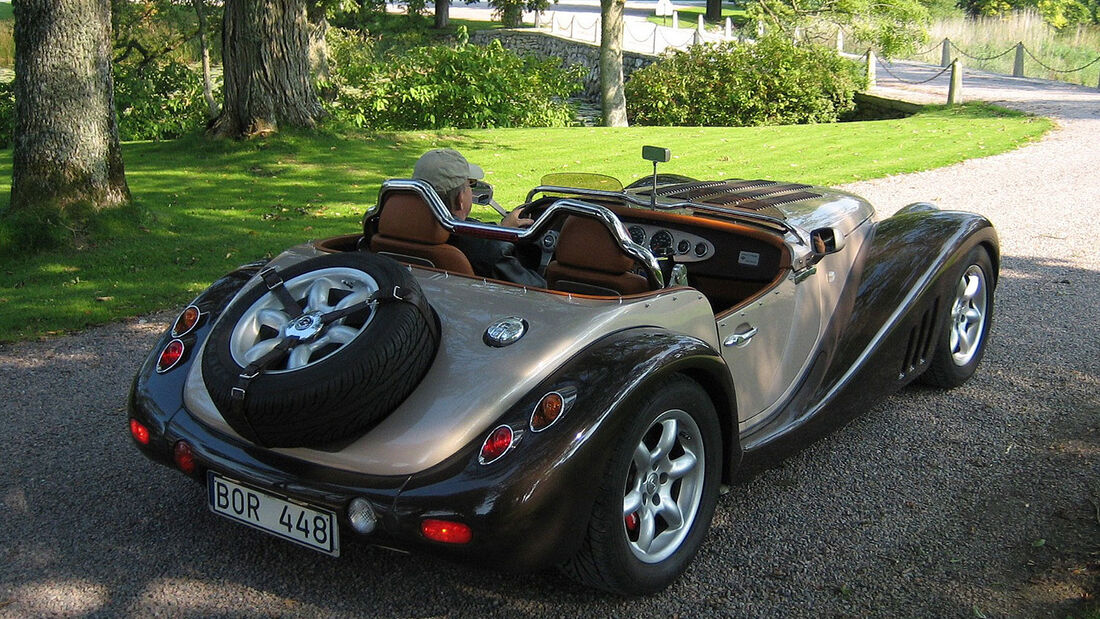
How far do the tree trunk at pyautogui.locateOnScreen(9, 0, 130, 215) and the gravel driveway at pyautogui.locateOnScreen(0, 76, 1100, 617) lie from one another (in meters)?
3.16

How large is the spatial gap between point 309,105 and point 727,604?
38.3ft

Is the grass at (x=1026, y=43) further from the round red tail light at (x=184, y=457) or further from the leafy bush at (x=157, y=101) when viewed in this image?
the round red tail light at (x=184, y=457)

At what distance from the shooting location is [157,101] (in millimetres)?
18906

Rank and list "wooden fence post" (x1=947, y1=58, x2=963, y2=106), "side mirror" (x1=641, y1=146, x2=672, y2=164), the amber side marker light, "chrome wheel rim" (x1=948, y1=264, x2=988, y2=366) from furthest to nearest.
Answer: "wooden fence post" (x1=947, y1=58, x2=963, y2=106), "chrome wheel rim" (x1=948, y1=264, x2=988, y2=366), "side mirror" (x1=641, y1=146, x2=672, y2=164), the amber side marker light

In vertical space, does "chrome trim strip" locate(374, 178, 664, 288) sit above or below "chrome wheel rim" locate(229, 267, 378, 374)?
above

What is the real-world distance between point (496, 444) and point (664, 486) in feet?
2.34

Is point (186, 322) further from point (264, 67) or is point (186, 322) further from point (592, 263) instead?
point (264, 67)

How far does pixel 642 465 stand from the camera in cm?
319

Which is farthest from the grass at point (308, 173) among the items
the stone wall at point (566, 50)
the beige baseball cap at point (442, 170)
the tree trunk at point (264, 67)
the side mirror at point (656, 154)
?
the stone wall at point (566, 50)

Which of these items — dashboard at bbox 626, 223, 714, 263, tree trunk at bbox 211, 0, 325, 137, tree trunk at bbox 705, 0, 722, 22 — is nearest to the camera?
dashboard at bbox 626, 223, 714, 263

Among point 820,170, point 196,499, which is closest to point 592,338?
point 196,499

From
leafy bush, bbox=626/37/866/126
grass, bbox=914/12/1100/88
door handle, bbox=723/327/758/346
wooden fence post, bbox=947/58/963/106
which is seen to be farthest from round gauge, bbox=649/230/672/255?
grass, bbox=914/12/1100/88

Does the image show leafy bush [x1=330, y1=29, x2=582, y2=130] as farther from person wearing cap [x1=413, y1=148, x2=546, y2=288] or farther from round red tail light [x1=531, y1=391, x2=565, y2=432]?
round red tail light [x1=531, y1=391, x2=565, y2=432]

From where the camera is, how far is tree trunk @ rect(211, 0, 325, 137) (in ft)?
41.0
